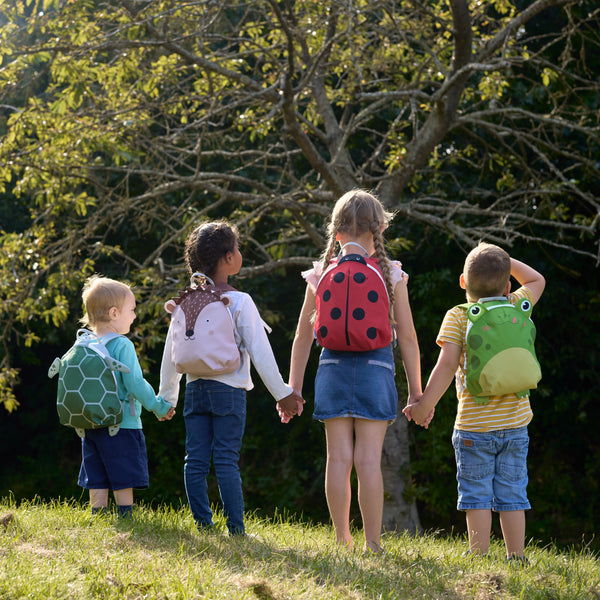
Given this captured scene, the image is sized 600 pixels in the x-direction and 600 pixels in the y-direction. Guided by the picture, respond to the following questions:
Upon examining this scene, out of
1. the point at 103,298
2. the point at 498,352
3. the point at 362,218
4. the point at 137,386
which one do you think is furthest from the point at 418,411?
the point at 103,298

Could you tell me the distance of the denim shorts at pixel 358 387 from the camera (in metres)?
3.54

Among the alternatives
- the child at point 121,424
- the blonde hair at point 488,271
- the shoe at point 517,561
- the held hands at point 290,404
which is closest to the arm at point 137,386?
the child at point 121,424

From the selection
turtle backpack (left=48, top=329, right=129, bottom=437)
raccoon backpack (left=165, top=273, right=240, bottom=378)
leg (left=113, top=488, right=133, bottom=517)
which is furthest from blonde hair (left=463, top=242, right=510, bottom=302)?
leg (left=113, top=488, right=133, bottom=517)

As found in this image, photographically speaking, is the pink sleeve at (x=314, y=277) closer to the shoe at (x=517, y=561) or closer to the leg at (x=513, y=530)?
the leg at (x=513, y=530)

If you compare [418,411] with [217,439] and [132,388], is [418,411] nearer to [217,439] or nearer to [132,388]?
[217,439]

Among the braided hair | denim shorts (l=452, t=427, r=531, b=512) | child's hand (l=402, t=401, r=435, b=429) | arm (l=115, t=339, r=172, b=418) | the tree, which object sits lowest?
denim shorts (l=452, t=427, r=531, b=512)

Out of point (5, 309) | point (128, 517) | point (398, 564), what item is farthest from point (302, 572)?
point (5, 309)

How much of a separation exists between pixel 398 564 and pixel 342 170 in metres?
5.04

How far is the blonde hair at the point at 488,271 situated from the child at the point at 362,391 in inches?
14.1

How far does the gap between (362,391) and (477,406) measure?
0.61 meters

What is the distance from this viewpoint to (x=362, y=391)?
354cm

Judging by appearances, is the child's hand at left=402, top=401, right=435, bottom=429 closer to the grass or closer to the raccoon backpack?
the grass

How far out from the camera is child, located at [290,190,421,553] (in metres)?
3.56

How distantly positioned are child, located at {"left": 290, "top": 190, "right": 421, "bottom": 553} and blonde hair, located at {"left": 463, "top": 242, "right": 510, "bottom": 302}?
0.36 meters
